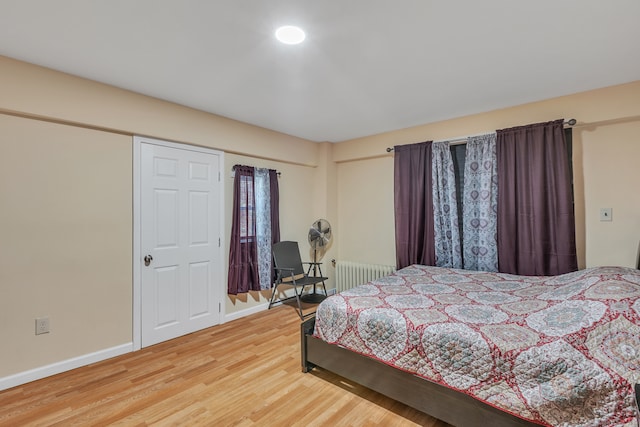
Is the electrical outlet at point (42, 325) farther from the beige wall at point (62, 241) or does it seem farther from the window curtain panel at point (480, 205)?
the window curtain panel at point (480, 205)

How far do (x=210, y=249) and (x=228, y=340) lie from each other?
3.37 feet

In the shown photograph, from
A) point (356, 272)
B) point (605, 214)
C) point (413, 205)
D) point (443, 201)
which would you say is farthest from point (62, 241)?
point (605, 214)

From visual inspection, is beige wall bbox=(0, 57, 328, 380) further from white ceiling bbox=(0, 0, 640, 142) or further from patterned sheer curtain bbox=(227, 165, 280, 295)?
patterned sheer curtain bbox=(227, 165, 280, 295)

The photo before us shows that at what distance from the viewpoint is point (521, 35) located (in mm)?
1919

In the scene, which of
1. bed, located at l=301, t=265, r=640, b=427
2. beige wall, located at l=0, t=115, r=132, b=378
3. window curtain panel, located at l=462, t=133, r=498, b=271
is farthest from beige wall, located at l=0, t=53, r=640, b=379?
bed, located at l=301, t=265, r=640, b=427

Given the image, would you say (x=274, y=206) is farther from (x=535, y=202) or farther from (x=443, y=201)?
(x=535, y=202)

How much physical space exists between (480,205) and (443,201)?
16.4 inches

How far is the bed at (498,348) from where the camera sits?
1.42 metres

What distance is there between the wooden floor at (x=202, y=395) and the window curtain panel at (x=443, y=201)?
2.04 m

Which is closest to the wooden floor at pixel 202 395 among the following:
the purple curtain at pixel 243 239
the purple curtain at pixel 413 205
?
the purple curtain at pixel 243 239

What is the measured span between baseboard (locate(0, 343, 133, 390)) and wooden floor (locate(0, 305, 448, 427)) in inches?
2.0

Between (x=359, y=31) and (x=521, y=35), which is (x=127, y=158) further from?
(x=521, y=35)

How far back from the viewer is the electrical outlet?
2.35 metres

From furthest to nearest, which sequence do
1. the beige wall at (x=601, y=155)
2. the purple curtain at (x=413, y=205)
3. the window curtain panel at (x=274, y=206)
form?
1. the window curtain panel at (x=274, y=206)
2. the purple curtain at (x=413, y=205)
3. the beige wall at (x=601, y=155)
